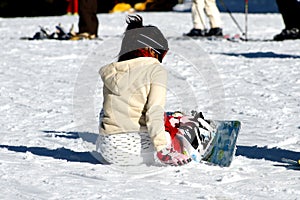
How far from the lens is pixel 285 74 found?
10.4m

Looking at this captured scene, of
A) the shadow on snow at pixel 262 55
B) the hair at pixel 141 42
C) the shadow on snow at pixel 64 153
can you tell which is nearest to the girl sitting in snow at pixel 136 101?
the hair at pixel 141 42

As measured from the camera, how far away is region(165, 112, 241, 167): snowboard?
5.47 meters

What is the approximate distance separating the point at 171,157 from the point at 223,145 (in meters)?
0.51

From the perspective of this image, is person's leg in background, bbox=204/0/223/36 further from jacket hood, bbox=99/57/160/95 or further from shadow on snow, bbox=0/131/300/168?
jacket hood, bbox=99/57/160/95

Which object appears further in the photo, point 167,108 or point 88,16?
point 88,16

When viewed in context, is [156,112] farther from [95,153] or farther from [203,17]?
[203,17]

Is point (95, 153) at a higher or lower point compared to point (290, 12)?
higher

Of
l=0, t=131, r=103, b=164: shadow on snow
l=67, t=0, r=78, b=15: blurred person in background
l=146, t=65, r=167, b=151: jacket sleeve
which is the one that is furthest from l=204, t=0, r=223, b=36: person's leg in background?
l=67, t=0, r=78, b=15: blurred person in background

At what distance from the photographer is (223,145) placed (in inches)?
222

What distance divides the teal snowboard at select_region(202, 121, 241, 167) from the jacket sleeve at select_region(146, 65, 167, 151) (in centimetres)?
48

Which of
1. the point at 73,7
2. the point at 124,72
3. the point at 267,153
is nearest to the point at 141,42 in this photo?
the point at 124,72

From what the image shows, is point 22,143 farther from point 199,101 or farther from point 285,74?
point 285,74

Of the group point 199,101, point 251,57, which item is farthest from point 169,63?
point 199,101

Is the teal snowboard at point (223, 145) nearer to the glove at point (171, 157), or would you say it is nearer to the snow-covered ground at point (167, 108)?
the snow-covered ground at point (167, 108)
